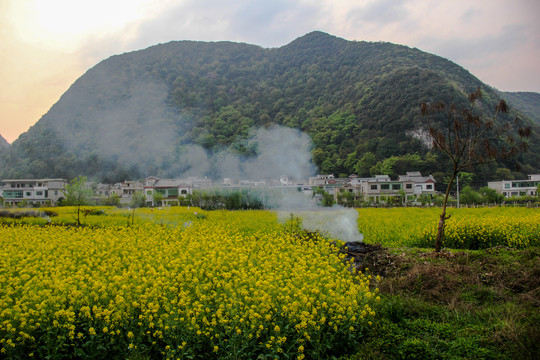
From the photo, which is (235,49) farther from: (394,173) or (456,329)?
(456,329)

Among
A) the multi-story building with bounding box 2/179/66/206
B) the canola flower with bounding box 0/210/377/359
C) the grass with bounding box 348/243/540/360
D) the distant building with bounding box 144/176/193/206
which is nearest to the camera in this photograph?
the grass with bounding box 348/243/540/360

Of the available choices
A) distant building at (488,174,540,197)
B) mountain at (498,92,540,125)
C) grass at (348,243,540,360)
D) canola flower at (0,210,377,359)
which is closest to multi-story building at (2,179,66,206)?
canola flower at (0,210,377,359)

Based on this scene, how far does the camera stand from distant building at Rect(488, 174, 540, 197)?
178ft

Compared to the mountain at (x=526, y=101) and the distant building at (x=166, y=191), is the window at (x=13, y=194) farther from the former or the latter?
the mountain at (x=526, y=101)

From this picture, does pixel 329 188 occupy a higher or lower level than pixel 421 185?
lower

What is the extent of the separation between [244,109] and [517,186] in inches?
2262

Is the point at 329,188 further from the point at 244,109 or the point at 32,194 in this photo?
the point at 244,109

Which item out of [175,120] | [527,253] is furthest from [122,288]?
[175,120]

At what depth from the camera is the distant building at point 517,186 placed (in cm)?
5434

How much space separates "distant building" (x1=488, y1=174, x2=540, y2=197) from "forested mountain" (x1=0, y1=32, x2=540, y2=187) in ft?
6.30

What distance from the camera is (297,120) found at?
82.4 metres

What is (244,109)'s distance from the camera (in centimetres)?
9200

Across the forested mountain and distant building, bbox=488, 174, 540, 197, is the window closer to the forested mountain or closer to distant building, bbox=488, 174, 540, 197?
the forested mountain

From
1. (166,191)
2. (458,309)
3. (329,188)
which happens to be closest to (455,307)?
(458,309)
